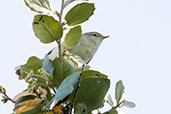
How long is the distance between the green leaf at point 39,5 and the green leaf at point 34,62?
20cm

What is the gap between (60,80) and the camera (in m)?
1.11

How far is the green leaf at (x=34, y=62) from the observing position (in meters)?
1.20

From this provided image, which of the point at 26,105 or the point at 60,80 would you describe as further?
the point at 60,80

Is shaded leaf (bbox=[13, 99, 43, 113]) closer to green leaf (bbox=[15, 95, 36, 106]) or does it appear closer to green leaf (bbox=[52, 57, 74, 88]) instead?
green leaf (bbox=[15, 95, 36, 106])

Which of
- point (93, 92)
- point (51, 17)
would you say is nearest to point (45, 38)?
point (51, 17)

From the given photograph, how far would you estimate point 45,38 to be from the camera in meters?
1.17

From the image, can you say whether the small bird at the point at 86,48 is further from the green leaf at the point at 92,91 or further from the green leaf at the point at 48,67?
the green leaf at the point at 92,91

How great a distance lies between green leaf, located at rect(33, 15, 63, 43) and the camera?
1119 millimetres

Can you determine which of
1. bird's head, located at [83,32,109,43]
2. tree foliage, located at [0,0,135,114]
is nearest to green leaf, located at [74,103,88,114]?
tree foliage, located at [0,0,135,114]

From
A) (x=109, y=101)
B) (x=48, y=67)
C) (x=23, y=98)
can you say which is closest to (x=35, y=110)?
(x=23, y=98)

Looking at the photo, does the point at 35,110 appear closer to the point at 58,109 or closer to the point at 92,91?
the point at 58,109

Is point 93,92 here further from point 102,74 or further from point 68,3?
point 68,3

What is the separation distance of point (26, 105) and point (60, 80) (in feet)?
0.69

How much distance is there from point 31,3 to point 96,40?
30.0 inches
